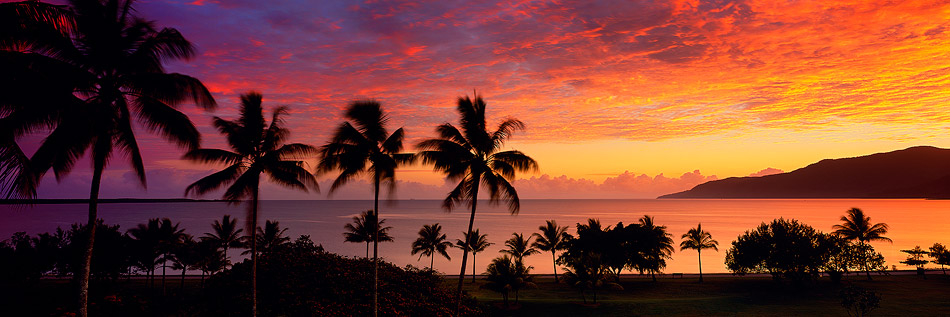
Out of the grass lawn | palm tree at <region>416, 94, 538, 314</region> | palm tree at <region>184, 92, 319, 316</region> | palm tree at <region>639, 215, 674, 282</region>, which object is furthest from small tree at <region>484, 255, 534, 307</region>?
palm tree at <region>639, 215, 674, 282</region>

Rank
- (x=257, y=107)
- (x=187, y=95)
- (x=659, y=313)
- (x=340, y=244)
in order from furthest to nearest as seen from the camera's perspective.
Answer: (x=340, y=244), (x=659, y=313), (x=257, y=107), (x=187, y=95)

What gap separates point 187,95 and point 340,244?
126742 millimetres

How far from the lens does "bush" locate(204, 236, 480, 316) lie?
27328mm

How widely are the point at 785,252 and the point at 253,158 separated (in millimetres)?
55741

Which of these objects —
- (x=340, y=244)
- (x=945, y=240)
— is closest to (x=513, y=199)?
(x=340, y=244)

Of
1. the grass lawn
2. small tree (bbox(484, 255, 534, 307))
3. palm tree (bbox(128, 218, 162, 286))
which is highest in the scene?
palm tree (bbox(128, 218, 162, 286))

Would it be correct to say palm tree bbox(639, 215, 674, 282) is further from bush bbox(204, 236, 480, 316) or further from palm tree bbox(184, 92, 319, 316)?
palm tree bbox(184, 92, 319, 316)

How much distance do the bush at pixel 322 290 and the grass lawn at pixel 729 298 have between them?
335 inches

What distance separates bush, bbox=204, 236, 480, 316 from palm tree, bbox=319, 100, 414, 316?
462 cm

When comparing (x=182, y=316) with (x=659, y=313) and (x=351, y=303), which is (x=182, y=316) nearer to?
(x=351, y=303)

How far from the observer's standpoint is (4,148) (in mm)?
9352

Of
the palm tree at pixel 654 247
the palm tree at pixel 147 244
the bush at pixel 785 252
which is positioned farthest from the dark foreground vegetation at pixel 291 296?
the bush at pixel 785 252

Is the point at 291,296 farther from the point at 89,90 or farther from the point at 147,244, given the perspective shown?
the point at 147,244

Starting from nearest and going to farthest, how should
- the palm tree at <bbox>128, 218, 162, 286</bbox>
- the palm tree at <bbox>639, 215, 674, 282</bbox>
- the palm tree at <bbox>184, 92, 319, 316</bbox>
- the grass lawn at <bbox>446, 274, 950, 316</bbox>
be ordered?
the palm tree at <bbox>184, 92, 319, 316</bbox>, the grass lawn at <bbox>446, 274, 950, 316</bbox>, the palm tree at <bbox>128, 218, 162, 286</bbox>, the palm tree at <bbox>639, 215, 674, 282</bbox>
